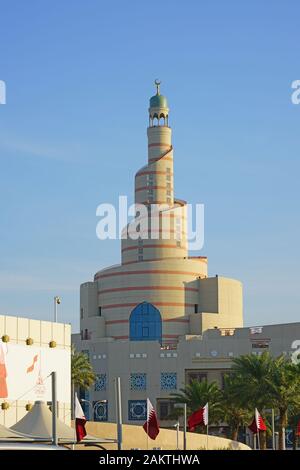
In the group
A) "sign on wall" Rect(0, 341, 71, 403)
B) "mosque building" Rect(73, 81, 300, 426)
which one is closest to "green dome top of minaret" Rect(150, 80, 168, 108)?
"mosque building" Rect(73, 81, 300, 426)

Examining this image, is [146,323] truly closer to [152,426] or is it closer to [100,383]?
[100,383]

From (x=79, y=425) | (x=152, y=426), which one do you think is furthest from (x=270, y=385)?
(x=79, y=425)

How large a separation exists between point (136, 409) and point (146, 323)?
13769mm

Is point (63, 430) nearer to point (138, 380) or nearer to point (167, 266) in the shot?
point (138, 380)

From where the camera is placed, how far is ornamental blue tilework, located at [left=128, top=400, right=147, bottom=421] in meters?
114

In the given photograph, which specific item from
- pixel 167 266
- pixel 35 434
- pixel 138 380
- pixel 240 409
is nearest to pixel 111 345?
pixel 138 380

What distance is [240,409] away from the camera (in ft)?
294

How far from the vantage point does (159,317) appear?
124 metres

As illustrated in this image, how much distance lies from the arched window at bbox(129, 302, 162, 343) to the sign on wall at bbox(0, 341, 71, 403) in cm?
6020

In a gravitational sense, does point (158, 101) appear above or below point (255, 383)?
above

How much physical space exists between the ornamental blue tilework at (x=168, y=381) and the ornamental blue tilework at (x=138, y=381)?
217cm

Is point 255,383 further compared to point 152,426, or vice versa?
point 255,383

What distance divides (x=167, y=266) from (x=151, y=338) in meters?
9.50
